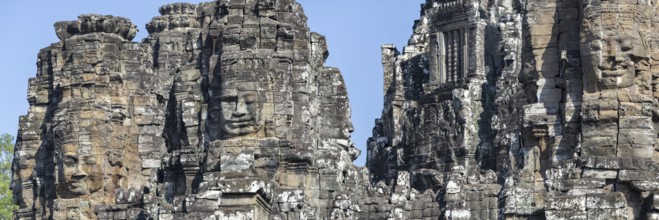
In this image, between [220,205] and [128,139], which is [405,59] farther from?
[220,205]

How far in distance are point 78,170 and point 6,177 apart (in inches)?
1252

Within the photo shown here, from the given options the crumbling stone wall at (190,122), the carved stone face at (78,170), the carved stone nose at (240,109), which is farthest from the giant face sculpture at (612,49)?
the carved stone face at (78,170)

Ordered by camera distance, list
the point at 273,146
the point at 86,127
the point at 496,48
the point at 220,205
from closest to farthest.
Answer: the point at 220,205 < the point at 273,146 < the point at 86,127 < the point at 496,48

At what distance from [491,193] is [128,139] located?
35.9 ft

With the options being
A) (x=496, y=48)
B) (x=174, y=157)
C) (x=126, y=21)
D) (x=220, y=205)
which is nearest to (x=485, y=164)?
(x=496, y=48)

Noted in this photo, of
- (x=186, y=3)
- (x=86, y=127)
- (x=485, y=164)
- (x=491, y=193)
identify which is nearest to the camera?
(x=491, y=193)

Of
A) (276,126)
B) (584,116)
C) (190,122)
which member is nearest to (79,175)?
(190,122)

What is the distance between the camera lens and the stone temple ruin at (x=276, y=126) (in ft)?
170

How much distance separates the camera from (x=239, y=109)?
2404 inches

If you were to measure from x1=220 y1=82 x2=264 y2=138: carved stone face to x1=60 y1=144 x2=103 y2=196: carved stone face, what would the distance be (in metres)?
11.7

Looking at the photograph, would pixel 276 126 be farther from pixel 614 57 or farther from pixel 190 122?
pixel 614 57

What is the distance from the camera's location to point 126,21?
246 ft

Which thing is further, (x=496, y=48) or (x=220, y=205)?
(x=496, y=48)

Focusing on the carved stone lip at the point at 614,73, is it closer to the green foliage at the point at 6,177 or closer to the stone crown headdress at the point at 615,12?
the stone crown headdress at the point at 615,12
